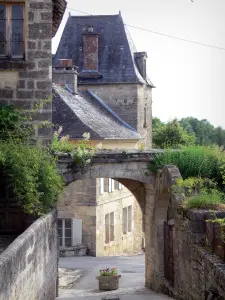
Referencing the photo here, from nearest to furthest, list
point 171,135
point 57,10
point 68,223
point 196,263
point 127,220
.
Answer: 1. point 196,263
2. point 57,10
3. point 68,223
4. point 127,220
5. point 171,135

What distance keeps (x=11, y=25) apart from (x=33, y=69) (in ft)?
3.41

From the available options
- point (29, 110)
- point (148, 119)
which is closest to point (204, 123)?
point (148, 119)

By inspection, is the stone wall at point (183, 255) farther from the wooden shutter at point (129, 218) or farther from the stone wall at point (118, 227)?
the wooden shutter at point (129, 218)

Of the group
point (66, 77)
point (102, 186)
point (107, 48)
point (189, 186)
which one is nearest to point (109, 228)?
point (102, 186)

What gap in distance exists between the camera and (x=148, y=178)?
773 inches

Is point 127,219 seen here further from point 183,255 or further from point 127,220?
point 183,255

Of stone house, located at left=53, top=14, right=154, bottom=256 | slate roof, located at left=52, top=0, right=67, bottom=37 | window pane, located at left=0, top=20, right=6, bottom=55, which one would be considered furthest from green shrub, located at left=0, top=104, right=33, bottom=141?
stone house, located at left=53, top=14, right=154, bottom=256

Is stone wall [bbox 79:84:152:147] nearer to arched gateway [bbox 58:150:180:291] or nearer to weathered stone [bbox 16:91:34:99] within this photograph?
arched gateway [bbox 58:150:180:291]

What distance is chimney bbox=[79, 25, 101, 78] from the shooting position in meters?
38.2

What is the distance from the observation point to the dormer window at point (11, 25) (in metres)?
16.5

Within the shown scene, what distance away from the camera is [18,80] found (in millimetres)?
16719

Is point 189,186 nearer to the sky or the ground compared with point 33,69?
nearer to the ground

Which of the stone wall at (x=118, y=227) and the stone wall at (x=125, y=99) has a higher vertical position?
the stone wall at (x=125, y=99)

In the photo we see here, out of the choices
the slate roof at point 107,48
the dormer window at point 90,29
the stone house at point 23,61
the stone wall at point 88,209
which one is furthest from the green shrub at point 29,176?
the dormer window at point 90,29
